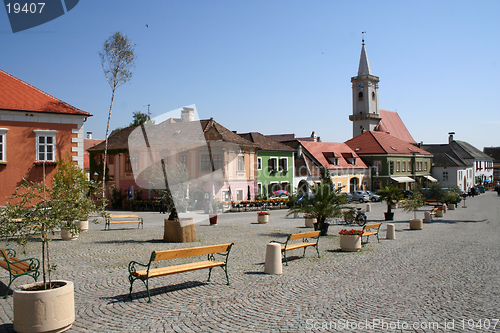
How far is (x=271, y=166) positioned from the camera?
45.8 meters

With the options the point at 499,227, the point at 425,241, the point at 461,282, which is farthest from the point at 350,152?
the point at 461,282

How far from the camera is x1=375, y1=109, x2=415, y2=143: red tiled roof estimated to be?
89369 mm

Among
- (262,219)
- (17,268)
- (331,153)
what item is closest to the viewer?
(17,268)

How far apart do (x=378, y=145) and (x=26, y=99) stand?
4979 cm

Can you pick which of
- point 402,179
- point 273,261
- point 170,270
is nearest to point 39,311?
point 170,270

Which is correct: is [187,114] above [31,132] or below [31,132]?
above

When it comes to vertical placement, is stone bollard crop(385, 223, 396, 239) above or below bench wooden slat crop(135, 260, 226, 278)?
below

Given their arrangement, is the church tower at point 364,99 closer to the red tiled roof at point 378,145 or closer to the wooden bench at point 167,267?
the red tiled roof at point 378,145

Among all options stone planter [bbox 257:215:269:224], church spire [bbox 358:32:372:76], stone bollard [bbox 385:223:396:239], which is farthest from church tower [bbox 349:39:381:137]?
stone bollard [bbox 385:223:396:239]

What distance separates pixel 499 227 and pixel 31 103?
27548 mm

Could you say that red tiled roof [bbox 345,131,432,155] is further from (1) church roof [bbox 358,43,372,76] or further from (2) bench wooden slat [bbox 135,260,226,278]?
(2) bench wooden slat [bbox 135,260,226,278]

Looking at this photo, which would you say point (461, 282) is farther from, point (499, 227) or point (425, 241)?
point (499, 227)

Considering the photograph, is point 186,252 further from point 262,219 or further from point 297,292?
point 262,219

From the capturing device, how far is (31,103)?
22.9 meters
